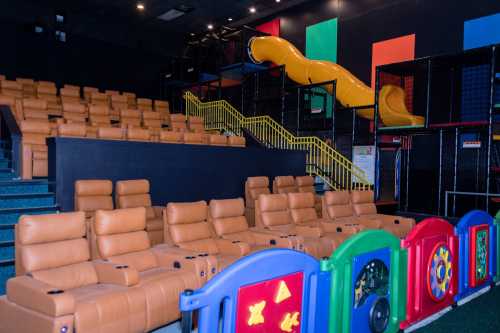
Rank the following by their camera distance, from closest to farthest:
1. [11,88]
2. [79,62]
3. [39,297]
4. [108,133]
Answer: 1. [39,297]
2. [108,133]
3. [11,88]
4. [79,62]

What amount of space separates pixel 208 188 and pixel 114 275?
4.25 metres

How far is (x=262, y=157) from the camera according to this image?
832cm

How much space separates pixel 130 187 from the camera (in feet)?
18.1

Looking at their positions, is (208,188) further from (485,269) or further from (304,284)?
(304,284)

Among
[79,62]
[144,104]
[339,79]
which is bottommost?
[144,104]

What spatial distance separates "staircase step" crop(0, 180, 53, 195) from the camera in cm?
558

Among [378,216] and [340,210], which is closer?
[340,210]

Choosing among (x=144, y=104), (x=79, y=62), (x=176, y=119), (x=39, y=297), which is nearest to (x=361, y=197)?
(x=176, y=119)

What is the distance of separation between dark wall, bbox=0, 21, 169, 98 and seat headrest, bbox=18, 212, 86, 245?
392 inches

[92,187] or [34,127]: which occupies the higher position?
[34,127]

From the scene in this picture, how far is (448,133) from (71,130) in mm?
7120

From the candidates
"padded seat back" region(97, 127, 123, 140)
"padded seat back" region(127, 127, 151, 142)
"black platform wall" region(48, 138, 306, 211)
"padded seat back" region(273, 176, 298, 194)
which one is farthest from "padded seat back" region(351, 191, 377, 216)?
"padded seat back" region(97, 127, 123, 140)

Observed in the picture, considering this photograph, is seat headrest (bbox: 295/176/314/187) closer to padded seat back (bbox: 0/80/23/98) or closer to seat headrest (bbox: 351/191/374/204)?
seat headrest (bbox: 351/191/374/204)

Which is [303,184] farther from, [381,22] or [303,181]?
[381,22]
